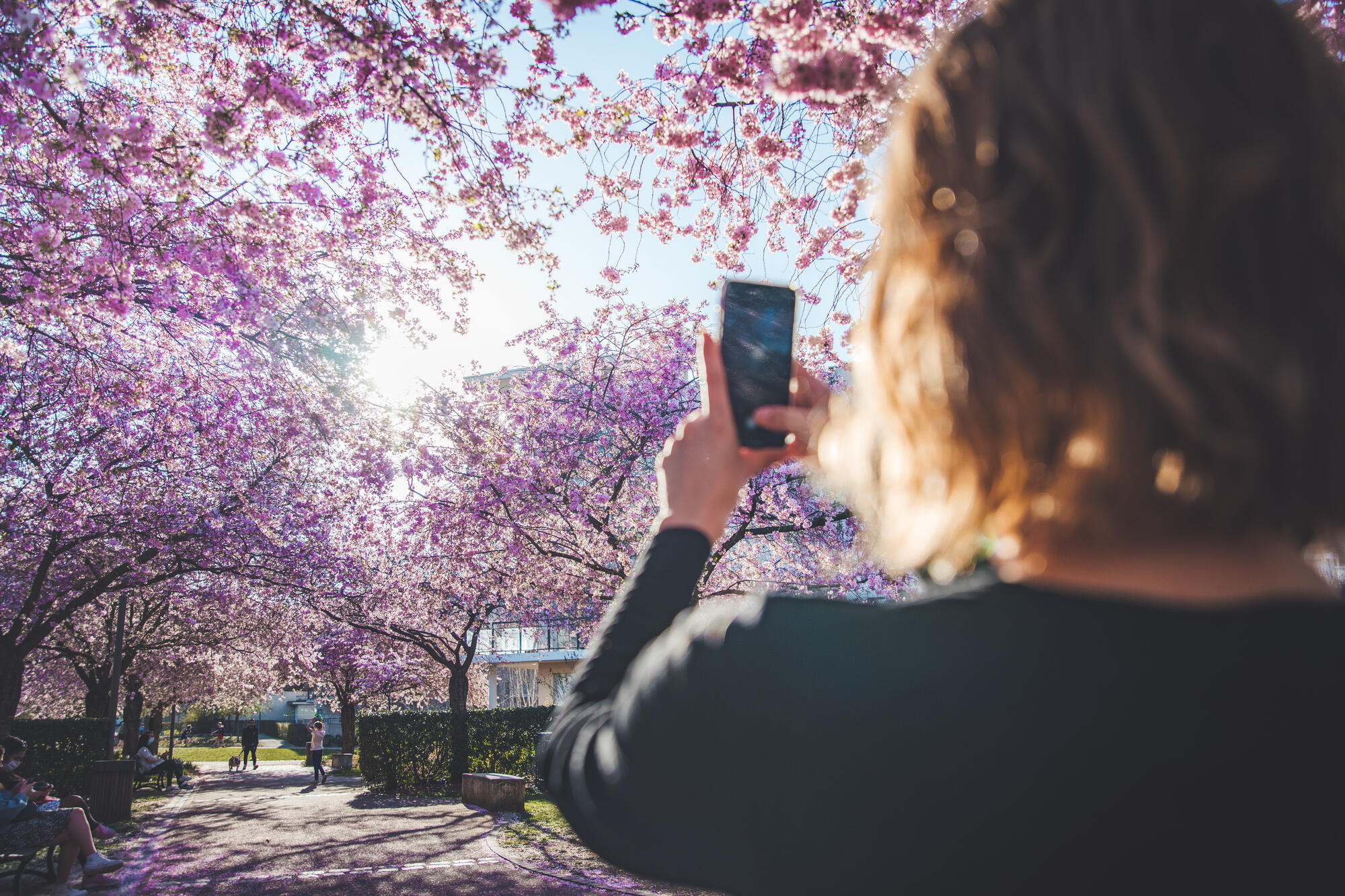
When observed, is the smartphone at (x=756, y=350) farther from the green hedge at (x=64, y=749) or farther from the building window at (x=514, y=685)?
the building window at (x=514, y=685)

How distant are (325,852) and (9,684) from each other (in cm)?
758

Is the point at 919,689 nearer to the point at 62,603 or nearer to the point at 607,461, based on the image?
the point at 607,461

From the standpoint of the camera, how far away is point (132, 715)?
2378 centimetres

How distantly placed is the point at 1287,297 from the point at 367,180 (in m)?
8.38

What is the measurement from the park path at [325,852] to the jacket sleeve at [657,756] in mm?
8470

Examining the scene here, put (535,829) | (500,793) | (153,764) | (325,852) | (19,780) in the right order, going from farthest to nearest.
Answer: (153,764), (500,793), (535,829), (325,852), (19,780)

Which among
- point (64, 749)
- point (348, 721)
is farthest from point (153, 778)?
point (348, 721)

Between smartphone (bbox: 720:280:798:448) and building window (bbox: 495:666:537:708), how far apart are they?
132 ft

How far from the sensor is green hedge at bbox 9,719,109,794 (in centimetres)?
1491

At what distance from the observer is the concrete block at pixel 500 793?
1384 centimetres

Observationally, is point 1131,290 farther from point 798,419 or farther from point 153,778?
point 153,778

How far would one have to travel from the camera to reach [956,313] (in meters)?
0.69

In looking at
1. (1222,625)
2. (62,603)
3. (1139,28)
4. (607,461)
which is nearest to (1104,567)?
(1222,625)

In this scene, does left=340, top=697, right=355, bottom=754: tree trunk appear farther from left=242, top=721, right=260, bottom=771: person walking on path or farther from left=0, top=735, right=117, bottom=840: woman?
left=0, top=735, right=117, bottom=840: woman
